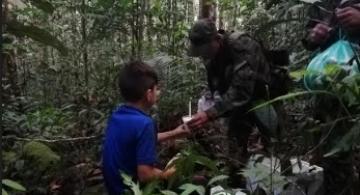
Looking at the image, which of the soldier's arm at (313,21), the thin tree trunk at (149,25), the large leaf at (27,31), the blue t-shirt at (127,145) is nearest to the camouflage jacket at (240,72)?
the soldier's arm at (313,21)

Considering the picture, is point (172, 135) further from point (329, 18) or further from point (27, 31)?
point (27, 31)

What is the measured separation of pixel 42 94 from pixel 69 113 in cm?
148

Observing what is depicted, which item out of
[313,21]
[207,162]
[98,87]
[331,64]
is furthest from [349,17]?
[98,87]

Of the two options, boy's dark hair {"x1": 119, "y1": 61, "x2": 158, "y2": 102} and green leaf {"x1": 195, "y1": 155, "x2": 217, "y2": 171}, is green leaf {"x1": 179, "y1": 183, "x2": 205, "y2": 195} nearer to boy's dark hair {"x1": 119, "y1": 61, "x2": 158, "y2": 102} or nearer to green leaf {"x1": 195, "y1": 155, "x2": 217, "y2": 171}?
green leaf {"x1": 195, "y1": 155, "x2": 217, "y2": 171}

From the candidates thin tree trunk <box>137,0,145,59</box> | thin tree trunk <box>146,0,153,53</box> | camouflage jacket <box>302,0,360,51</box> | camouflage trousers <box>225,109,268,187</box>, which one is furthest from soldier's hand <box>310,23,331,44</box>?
thin tree trunk <box>146,0,153,53</box>

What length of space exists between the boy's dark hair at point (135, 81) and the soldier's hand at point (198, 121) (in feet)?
1.92

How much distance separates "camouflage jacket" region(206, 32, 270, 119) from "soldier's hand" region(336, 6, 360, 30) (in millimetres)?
1193

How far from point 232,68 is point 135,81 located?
0.97 meters

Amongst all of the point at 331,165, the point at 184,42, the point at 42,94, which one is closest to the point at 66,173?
the point at 331,165

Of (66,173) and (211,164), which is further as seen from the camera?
(66,173)

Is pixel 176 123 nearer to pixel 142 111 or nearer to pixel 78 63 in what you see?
pixel 78 63

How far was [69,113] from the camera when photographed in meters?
5.28

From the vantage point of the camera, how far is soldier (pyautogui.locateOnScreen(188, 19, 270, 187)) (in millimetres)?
3752

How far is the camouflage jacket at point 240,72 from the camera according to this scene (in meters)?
3.76
